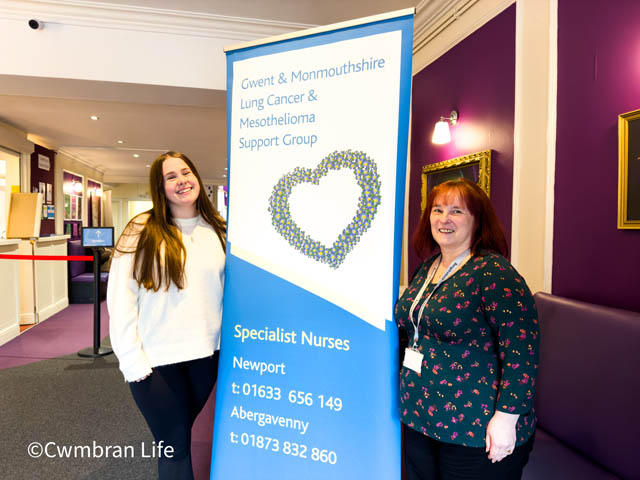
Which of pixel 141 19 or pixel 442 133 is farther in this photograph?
pixel 141 19

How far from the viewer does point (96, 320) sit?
3.67 meters

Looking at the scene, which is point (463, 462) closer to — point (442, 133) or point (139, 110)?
point (442, 133)

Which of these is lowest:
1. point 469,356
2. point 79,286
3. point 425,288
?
point 79,286

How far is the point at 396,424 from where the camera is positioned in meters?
1.27

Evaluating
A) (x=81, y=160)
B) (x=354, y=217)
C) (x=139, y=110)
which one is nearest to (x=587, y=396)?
(x=354, y=217)

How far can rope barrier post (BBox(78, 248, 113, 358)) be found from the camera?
3.64 meters

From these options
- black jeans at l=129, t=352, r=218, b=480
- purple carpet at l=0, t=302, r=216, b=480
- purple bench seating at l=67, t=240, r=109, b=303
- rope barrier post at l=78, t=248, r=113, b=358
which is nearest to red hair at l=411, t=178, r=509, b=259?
black jeans at l=129, t=352, r=218, b=480

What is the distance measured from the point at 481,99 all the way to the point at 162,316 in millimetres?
2216

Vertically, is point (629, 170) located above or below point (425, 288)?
above

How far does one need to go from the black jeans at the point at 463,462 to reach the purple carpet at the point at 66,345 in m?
1.41

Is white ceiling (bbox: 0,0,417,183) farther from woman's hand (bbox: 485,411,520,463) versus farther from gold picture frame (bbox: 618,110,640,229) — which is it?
woman's hand (bbox: 485,411,520,463)

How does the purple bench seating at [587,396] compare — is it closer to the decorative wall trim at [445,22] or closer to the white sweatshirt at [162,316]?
the white sweatshirt at [162,316]

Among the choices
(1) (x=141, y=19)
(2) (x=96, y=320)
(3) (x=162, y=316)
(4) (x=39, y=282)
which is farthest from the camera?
(4) (x=39, y=282)

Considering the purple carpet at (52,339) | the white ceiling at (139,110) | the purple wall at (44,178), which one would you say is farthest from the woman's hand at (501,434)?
the purple wall at (44,178)
